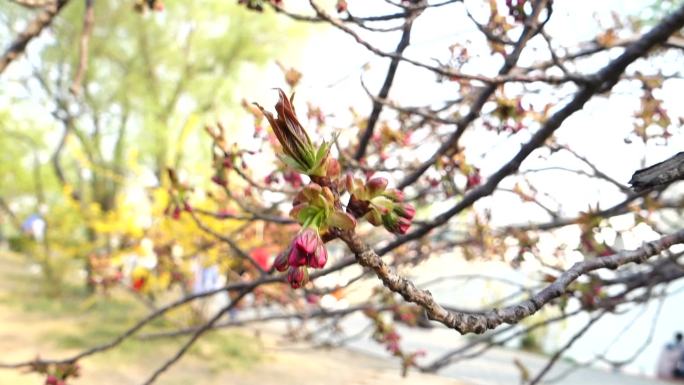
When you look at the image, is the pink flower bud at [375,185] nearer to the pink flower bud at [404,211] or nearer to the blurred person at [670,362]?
the pink flower bud at [404,211]

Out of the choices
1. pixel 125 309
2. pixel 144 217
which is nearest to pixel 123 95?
pixel 125 309

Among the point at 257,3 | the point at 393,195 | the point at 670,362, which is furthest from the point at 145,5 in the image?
the point at 670,362

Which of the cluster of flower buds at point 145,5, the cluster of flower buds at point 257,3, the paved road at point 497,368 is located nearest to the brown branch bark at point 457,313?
the cluster of flower buds at point 257,3

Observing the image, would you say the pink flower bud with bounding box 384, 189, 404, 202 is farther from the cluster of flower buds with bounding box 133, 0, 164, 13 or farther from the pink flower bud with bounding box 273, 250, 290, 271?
the cluster of flower buds with bounding box 133, 0, 164, 13

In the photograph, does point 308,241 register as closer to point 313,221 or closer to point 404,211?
point 313,221

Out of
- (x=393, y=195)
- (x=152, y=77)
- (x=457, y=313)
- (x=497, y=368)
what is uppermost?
(x=152, y=77)

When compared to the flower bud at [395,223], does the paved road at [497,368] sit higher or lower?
higher

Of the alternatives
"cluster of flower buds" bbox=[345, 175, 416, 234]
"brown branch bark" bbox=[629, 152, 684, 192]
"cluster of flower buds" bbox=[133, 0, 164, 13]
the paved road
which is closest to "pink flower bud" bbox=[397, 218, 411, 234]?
"cluster of flower buds" bbox=[345, 175, 416, 234]
